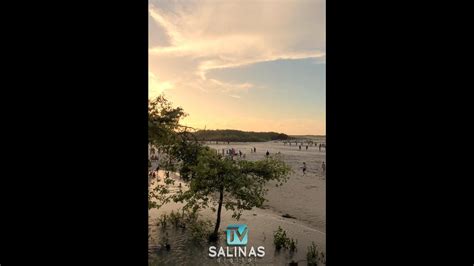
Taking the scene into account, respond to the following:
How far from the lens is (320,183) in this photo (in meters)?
11.1

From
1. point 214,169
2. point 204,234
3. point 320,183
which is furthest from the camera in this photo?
point 320,183

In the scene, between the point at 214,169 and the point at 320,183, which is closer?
the point at 214,169

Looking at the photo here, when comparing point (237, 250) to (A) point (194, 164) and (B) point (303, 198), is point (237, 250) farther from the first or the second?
(B) point (303, 198)

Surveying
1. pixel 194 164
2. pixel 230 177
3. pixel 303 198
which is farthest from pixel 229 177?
pixel 303 198

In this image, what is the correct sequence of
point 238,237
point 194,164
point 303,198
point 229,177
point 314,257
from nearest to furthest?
point 238,237 → point 194,164 → point 229,177 → point 314,257 → point 303,198

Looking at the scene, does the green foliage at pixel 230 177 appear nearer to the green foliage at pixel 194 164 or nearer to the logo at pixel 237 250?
the green foliage at pixel 194 164

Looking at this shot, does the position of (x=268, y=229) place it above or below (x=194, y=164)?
below

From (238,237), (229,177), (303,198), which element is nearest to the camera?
(238,237)

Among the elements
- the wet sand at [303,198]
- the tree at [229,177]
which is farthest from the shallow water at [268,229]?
the tree at [229,177]
